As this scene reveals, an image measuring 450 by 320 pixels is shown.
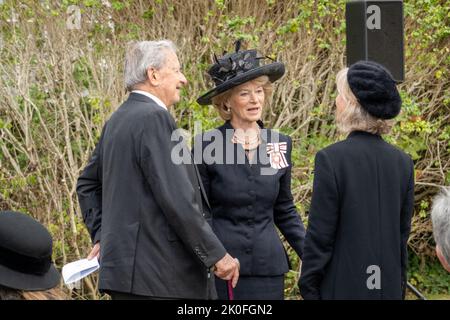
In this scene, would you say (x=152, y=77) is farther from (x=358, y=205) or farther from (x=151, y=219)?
(x=358, y=205)

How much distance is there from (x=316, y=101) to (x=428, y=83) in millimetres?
1243

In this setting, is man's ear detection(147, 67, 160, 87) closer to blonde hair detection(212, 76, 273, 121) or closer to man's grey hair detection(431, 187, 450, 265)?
blonde hair detection(212, 76, 273, 121)

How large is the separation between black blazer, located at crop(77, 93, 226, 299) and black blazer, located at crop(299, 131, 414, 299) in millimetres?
538

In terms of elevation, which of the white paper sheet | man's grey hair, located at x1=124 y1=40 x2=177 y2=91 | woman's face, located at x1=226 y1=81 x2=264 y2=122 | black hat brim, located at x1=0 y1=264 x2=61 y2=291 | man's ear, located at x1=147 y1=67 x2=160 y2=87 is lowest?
the white paper sheet

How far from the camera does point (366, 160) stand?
4.62 metres

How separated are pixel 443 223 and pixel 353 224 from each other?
0.82m

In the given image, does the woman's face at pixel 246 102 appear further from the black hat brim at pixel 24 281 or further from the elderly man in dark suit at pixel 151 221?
the black hat brim at pixel 24 281

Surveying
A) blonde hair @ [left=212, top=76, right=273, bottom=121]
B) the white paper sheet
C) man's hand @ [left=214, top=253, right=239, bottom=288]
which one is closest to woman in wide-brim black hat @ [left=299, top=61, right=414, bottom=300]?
man's hand @ [left=214, top=253, right=239, bottom=288]

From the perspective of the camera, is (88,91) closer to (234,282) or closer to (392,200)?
(234,282)

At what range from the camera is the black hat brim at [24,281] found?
3.44m

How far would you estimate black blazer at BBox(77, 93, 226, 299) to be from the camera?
4.75 metres

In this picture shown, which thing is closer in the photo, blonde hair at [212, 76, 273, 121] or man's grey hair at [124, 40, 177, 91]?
man's grey hair at [124, 40, 177, 91]

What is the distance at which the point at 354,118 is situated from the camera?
184 inches
